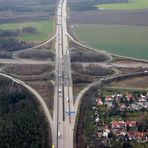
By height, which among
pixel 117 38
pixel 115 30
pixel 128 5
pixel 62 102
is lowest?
pixel 62 102

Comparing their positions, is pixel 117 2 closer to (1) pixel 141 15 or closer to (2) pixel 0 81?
(1) pixel 141 15

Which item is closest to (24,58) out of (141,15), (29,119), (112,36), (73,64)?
(73,64)

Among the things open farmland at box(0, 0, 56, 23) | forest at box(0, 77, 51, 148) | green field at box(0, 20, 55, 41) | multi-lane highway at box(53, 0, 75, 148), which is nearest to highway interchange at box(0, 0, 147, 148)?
multi-lane highway at box(53, 0, 75, 148)

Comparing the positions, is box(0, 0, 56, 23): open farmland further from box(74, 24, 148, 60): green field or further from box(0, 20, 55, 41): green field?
box(74, 24, 148, 60): green field

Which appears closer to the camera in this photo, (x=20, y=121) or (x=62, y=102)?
(x=20, y=121)

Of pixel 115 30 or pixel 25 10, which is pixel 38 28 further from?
pixel 25 10

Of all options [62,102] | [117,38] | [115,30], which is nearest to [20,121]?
[62,102]
